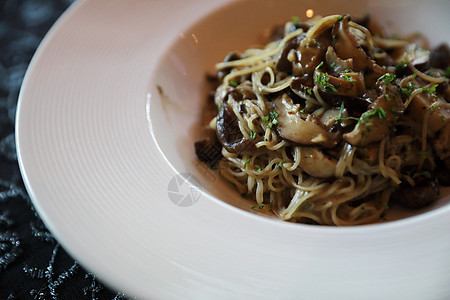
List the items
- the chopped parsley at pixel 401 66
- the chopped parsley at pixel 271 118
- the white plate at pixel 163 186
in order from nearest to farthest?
1. the white plate at pixel 163 186
2. the chopped parsley at pixel 271 118
3. the chopped parsley at pixel 401 66

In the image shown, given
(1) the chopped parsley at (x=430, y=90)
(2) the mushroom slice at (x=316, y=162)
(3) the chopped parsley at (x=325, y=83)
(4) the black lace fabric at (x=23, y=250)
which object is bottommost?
(4) the black lace fabric at (x=23, y=250)

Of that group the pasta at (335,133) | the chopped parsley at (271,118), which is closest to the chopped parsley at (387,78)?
the pasta at (335,133)

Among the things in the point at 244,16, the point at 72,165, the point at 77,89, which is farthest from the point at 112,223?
the point at 244,16

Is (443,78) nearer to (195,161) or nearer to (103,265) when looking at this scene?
(195,161)

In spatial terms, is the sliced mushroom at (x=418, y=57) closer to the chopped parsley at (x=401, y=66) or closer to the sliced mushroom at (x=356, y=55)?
the chopped parsley at (x=401, y=66)

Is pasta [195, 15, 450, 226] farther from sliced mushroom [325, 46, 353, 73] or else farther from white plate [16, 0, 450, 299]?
white plate [16, 0, 450, 299]
